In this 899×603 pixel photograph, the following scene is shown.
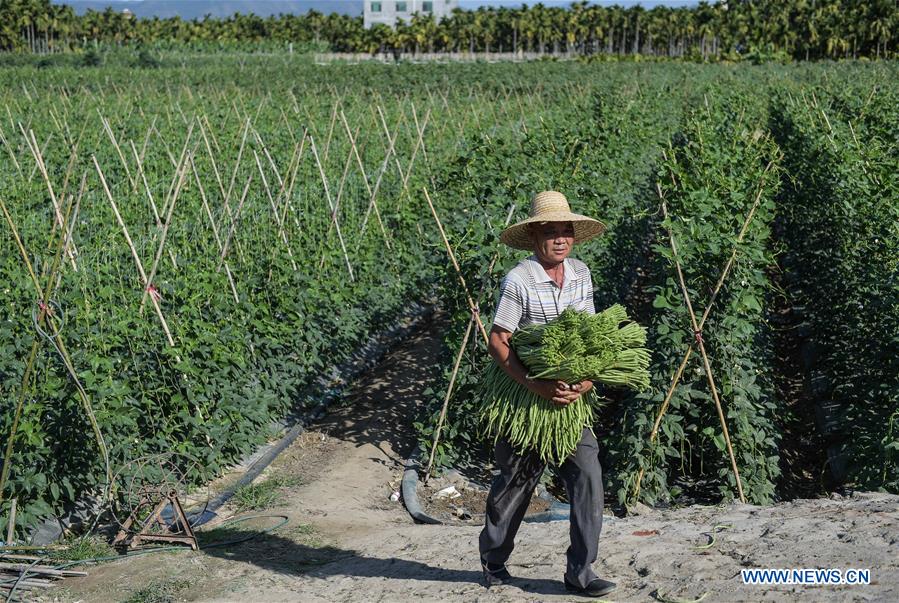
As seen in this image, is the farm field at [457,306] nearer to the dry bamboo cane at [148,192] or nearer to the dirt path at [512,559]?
the dry bamboo cane at [148,192]

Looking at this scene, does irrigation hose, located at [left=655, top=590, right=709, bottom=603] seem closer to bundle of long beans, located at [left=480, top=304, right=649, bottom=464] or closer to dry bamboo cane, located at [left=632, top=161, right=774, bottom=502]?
bundle of long beans, located at [left=480, top=304, right=649, bottom=464]

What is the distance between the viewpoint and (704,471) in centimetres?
707

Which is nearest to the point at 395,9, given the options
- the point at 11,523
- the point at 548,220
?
the point at 11,523

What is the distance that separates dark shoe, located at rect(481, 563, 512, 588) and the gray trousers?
3 centimetres

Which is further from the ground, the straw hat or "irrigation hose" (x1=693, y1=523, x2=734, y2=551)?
the straw hat

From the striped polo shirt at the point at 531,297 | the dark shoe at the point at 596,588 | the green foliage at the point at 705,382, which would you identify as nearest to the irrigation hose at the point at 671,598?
the dark shoe at the point at 596,588

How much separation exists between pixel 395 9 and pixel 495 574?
96.6 metres

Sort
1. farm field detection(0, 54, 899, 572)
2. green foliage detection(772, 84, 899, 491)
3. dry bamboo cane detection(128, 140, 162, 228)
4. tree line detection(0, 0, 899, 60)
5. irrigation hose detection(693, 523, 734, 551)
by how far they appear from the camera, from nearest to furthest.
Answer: irrigation hose detection(693, 523, 734, 551), farm field detection(0, 54, 899, 572), green foliage detection(772, 84, 899, 491), dry bamboo cane detection(128, 140, 162, 228), tree line detection(0, 0, 899, 60)

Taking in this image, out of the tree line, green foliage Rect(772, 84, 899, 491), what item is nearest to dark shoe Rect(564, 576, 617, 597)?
green foliage Rect(772, 84, 899, 491)

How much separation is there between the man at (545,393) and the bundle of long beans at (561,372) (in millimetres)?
58

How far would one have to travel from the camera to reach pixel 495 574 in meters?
4.73

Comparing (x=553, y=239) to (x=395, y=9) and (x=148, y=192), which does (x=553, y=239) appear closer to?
(x=148, y=192)

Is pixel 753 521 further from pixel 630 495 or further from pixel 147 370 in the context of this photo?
pixel 147 370

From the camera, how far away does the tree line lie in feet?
227
